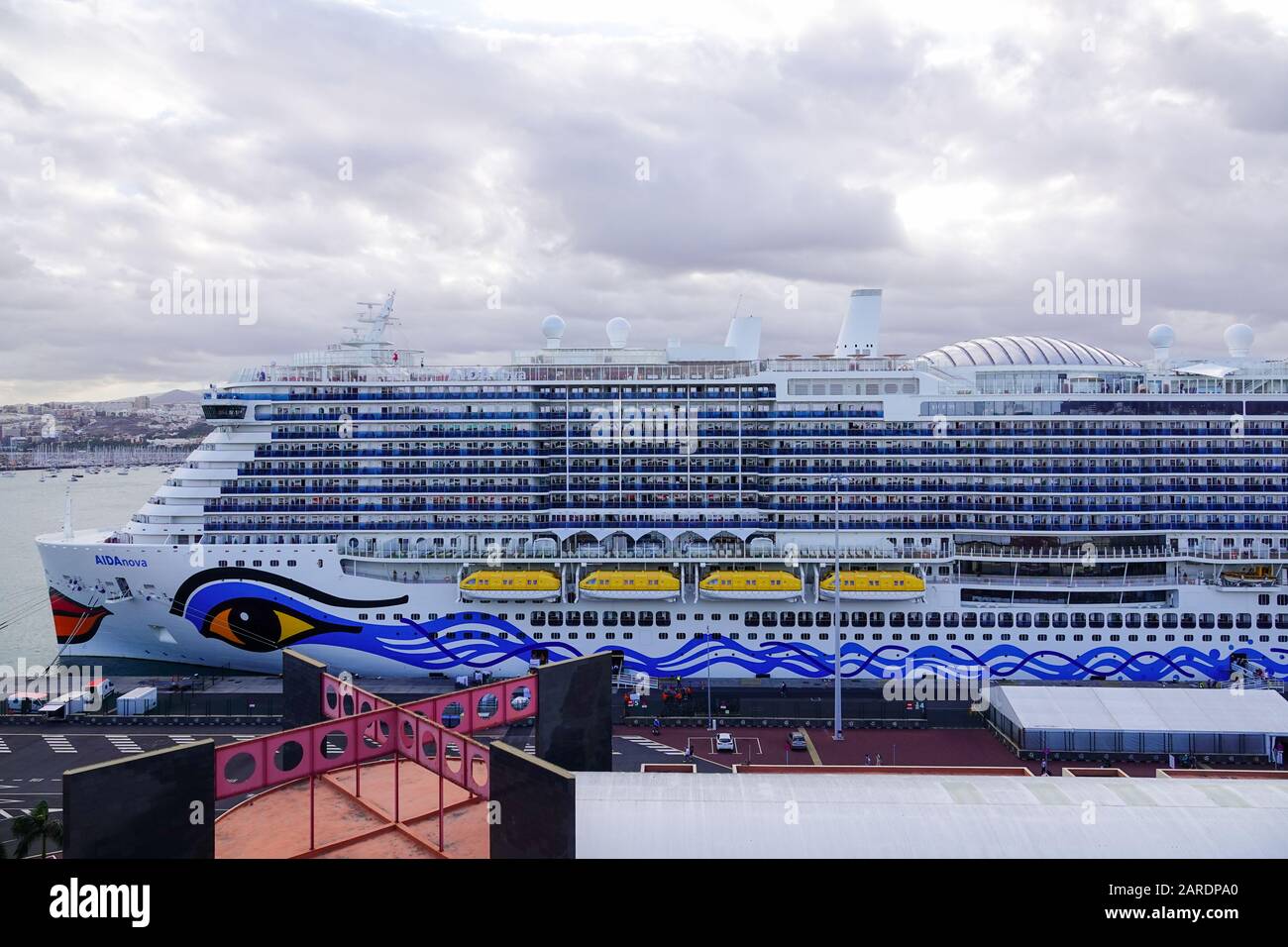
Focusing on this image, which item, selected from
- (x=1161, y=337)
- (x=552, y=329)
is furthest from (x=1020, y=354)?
(x=552, y=329)

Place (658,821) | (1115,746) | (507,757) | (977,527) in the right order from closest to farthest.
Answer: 1. (507,757)
2. (658,821)
3. (1115,746)
4. (977,527)

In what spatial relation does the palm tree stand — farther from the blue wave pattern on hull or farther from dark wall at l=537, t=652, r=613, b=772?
the blue wave pattern on hull

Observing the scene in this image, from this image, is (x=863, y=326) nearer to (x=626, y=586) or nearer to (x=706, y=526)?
(x=706, y=526)

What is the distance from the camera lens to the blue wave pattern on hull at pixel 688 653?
40594 millimetres

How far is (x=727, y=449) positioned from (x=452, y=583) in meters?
14.6

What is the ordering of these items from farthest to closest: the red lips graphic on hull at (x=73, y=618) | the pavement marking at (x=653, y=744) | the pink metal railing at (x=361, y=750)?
the red lips graphic on hull at (x=73, y=618) → the pavement marking at (x=653, y=744) → the pink metal railing at (x=361, y=750)

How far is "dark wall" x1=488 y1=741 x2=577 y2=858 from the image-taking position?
13.9m

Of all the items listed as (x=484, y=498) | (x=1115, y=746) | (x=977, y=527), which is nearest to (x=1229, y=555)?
(x=977, y=527)

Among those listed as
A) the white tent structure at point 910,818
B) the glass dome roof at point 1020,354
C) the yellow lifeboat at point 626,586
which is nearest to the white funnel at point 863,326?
the glass dome roof at point 1020,354

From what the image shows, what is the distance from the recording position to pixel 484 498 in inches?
1687

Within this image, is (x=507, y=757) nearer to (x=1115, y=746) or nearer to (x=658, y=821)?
(x=658, y=821)

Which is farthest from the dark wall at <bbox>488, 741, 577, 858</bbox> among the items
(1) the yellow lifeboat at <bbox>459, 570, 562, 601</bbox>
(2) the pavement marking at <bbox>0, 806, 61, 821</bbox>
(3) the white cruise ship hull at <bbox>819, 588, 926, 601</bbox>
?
(3) the white cruise ship hull at <bbox>819, 588, 926, 601</bbox>

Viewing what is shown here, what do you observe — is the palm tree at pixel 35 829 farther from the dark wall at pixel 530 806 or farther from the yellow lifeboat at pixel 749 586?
the yellow lifeboat at pixel 749 586

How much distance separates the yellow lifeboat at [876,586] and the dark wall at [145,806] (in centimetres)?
3036
